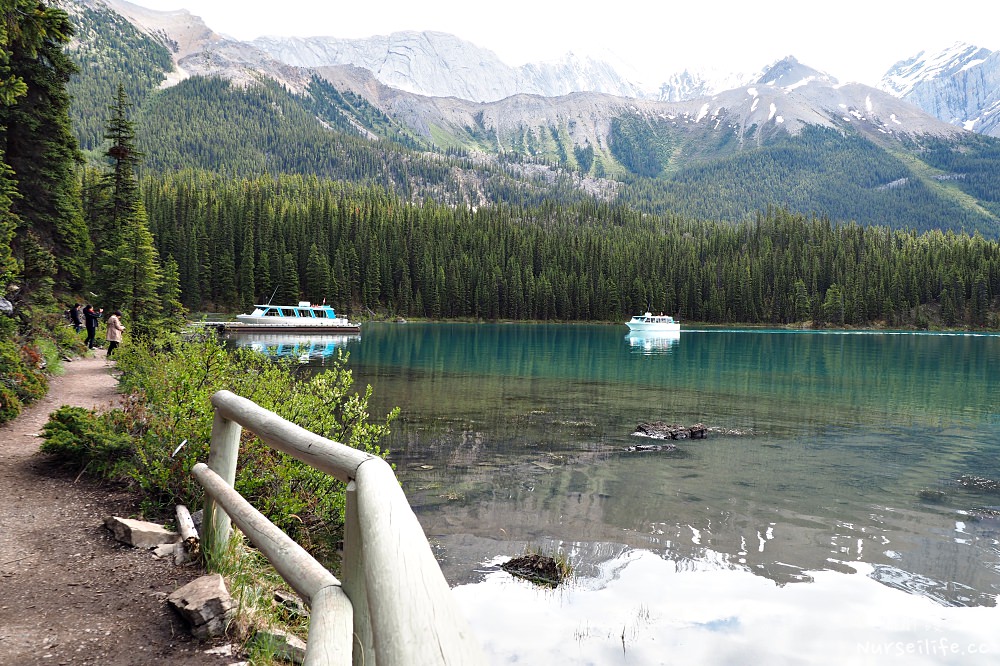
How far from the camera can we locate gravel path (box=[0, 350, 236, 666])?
4379mm

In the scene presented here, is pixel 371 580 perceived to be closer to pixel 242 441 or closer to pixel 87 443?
pixel 242 441

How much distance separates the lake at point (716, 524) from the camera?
27.1 feet

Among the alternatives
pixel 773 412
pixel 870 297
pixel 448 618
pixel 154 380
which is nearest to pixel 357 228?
pixel 870 297

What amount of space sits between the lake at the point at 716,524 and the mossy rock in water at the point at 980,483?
4.7 inches

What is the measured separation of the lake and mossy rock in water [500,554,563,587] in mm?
220

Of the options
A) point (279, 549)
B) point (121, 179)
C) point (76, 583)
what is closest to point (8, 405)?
point (76, 583)

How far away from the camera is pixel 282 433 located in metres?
3.76

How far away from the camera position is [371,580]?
193cm

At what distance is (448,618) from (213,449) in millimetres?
4363

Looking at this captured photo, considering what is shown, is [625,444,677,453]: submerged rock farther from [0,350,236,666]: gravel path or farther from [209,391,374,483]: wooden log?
[209,391,374,483]: wooden log

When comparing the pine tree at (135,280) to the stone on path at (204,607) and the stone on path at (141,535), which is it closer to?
the stone on path at (141,535)

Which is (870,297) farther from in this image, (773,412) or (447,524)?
(447,524)

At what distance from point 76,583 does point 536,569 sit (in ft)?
20.9

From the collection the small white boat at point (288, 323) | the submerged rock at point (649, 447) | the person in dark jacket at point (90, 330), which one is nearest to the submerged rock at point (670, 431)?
the submerged rock at point (649, 447)
